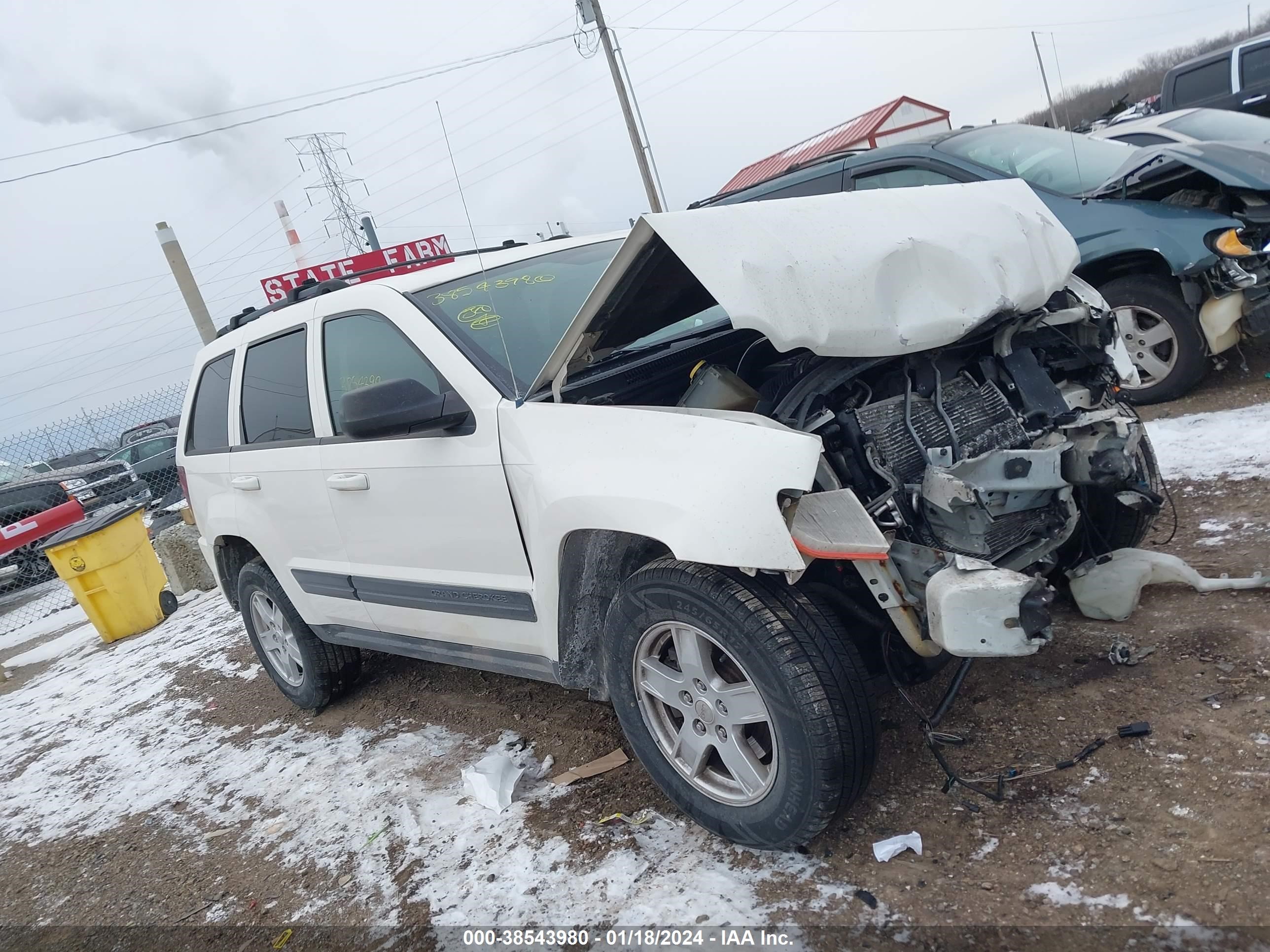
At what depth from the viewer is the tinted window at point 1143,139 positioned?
21.4 feet

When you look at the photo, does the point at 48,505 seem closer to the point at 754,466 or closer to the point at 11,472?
the point at 11,472

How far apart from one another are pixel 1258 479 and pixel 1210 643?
1593 mm

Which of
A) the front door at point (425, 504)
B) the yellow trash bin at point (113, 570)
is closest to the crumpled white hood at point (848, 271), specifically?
the front door at point (425, 504)

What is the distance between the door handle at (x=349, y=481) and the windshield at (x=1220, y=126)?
6391mm

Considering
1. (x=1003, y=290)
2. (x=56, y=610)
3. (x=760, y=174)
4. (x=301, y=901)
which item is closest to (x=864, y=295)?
(x=1003, y=290)

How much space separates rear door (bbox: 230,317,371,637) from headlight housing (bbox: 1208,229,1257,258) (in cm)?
470

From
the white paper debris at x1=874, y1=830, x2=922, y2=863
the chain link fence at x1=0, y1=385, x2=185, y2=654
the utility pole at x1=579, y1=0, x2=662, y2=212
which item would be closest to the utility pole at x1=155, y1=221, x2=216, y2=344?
the chain link fence at x1=0, y1=385, x2=185, y2=654

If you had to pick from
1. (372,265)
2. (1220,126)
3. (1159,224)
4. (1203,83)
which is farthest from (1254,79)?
(372,265)

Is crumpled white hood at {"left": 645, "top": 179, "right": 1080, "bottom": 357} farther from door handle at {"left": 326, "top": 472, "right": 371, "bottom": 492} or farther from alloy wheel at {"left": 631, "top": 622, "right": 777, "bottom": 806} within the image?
door handle at {"left": 326, "top": 472, "right": 371, "bottom": 492}

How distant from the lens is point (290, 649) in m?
4.43

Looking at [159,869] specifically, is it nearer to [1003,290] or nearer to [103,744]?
[103,744]

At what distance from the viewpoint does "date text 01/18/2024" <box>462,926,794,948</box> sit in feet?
6.88

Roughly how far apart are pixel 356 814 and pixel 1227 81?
12.9 metres

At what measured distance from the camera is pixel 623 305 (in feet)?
8.48
